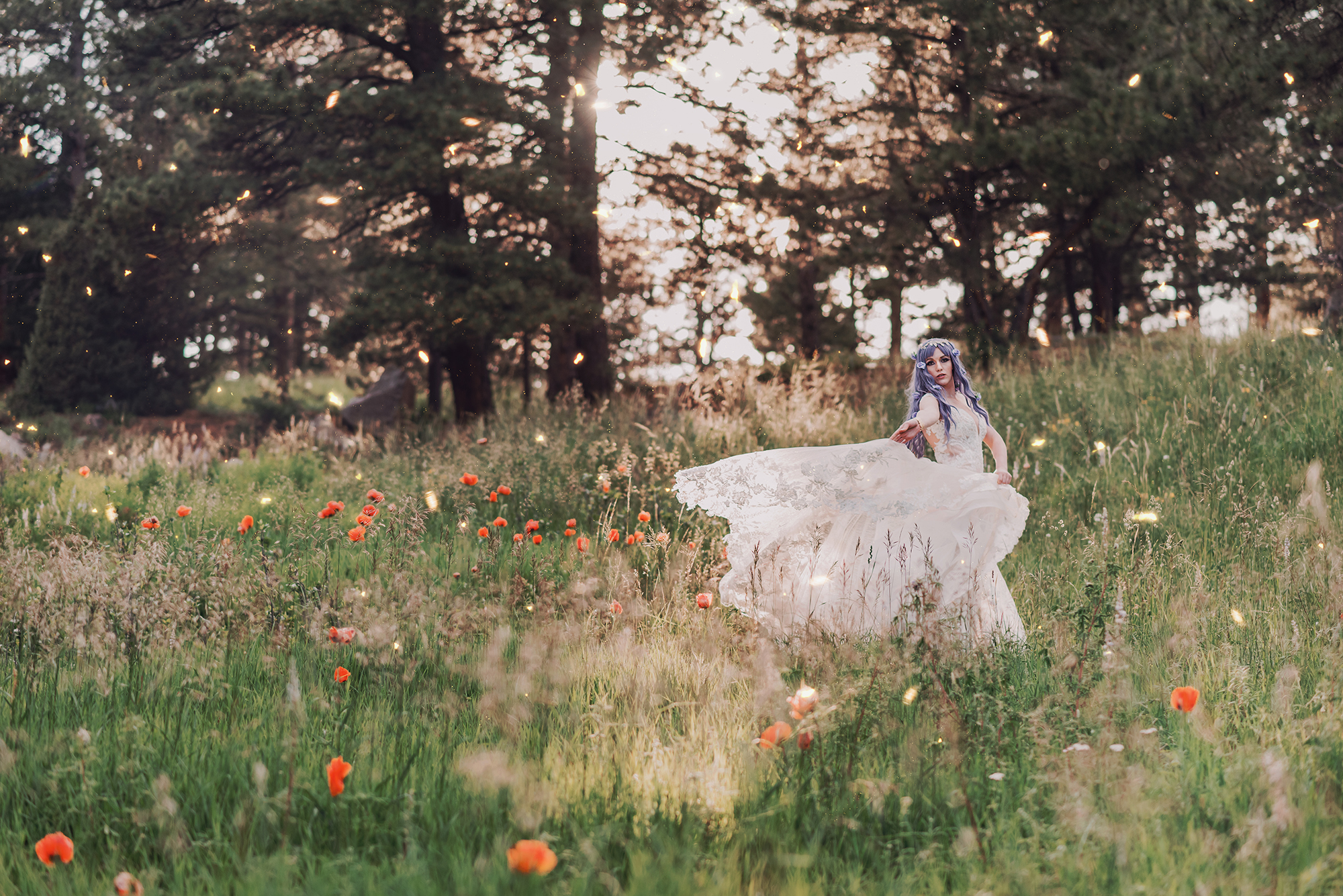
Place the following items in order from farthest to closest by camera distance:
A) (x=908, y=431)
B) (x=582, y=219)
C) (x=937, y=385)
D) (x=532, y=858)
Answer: (x=582, y=219), (x=937, y=385), (x=908, y=431), (x=532, y=858)

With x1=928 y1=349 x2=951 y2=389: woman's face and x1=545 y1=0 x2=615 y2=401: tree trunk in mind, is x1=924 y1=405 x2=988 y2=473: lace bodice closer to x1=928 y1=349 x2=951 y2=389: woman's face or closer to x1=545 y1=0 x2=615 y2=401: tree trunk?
x1=928 y1=349 x2=951 y2=389: woman's face

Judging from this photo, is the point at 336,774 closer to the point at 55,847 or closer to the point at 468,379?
the point at 55,847

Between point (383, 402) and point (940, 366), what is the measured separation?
1565cm

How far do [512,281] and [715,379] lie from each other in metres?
3.25

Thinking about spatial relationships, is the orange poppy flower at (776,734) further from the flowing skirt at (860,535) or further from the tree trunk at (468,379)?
the tree trunk at (468,379)

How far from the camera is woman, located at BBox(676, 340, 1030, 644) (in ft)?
12.4

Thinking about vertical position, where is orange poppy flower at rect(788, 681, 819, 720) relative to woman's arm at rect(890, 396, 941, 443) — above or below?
below

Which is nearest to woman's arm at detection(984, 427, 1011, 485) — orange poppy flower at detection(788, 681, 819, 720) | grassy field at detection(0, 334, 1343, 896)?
grassy field at detection(0, 334, 1343, 896)

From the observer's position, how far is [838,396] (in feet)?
33.8

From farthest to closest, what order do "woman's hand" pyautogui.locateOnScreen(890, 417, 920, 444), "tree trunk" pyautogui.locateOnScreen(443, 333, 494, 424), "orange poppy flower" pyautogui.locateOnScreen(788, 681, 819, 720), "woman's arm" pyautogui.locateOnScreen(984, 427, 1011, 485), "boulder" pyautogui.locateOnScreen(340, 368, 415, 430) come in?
"boulder" pyautogui.locateOnScreen(340, 368, 415, 430) → "tree trunk" pyautogui.locateOnScreen(443, 333, 494, 424) → "woman's hand" pyautogui.locateOnScreen(890, 417, 920, 444) → "woman's arm" pyautogui.locateOnScreen(984, 427, 1011, 485) → "orange poppy flower" pyautogui.locateOnScreen(788, 681, 819, 720)

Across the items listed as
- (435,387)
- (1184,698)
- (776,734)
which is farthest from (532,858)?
(435,387)

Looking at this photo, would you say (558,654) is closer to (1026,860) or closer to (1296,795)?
(1026,860)

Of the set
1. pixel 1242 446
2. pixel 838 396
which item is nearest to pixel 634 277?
pixel 838 396

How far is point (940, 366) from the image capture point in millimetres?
4520
